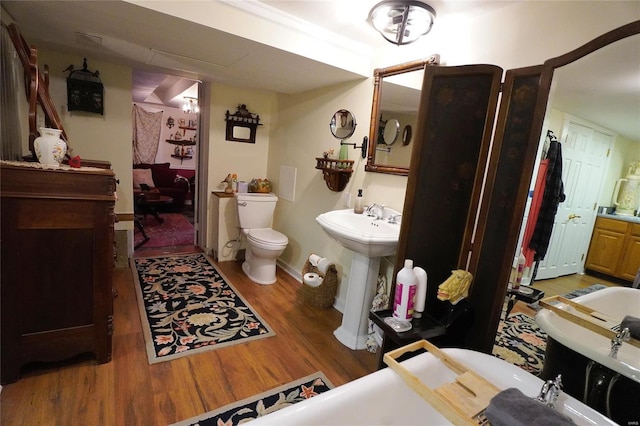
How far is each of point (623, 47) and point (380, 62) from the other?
1.43 meters

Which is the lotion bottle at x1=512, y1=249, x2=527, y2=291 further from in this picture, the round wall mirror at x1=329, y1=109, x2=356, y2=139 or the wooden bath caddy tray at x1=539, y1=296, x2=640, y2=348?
the round wall mirror at x1=329, y1=109, x2=356, y2=139

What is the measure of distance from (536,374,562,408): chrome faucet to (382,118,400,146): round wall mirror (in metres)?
1.64

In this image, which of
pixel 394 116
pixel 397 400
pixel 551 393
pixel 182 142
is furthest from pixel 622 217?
pixel 182 142

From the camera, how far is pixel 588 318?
112 cm

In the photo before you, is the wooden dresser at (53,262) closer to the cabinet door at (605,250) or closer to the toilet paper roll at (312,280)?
the toilet paper roll at (312,280)

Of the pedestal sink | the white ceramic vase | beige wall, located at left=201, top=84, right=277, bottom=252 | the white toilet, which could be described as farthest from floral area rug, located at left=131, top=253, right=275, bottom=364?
the white ceramic vase

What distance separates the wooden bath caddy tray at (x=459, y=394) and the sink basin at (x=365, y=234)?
695 mm

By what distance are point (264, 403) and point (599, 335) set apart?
4.91 feet

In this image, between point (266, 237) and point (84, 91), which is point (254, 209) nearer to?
point (266, 237)

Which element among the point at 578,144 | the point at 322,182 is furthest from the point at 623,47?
the point at 322,182

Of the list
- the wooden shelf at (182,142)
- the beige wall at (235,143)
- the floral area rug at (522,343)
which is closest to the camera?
the floral area rug at (522,343)

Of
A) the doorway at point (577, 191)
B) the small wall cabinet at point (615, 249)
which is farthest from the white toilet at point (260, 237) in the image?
the small wall cabinet at point (615, 249)

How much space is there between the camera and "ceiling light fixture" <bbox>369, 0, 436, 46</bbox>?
1.54 meters

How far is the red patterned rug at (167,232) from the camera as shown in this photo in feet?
13.2
